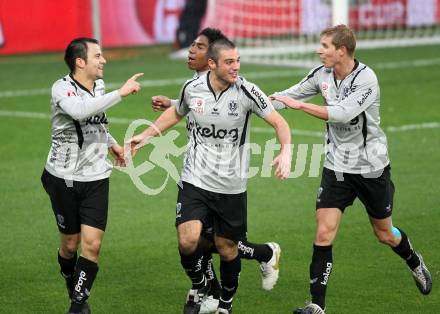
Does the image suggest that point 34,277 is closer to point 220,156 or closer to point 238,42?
point 220,156

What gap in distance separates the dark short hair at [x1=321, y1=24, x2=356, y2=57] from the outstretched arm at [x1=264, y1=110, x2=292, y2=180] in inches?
37.2

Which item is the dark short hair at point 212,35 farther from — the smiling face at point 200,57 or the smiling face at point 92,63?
the smiling face at point 92,63

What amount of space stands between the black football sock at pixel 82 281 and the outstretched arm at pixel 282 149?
1.78 meters

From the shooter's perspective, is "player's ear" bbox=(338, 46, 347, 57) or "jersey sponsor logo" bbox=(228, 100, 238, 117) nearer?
"jersey sponsor logo" bbox=(228, 100, 238, 117)

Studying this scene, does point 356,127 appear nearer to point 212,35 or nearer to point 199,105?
point 199,105

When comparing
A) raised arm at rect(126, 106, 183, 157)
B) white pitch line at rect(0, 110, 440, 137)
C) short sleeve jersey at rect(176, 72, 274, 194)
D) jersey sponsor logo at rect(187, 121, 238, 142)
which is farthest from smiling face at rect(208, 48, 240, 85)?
white pitch line at rect(0, 110, 440, 137)

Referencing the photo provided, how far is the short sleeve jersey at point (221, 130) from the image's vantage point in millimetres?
8938

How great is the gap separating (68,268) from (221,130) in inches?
73.5

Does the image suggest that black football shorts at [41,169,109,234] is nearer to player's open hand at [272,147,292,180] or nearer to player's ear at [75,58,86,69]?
player's ear at [75,58,86,69]

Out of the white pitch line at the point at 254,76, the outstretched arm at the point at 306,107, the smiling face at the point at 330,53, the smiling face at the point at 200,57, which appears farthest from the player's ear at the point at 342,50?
the white pitch line at the point at 254,76

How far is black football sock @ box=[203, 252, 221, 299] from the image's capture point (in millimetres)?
9594

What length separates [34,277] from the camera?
404 inches

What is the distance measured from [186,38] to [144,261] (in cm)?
1785

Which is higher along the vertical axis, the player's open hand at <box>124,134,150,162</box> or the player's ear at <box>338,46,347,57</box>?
the player's ear at <box>338,46,347,57</box>
